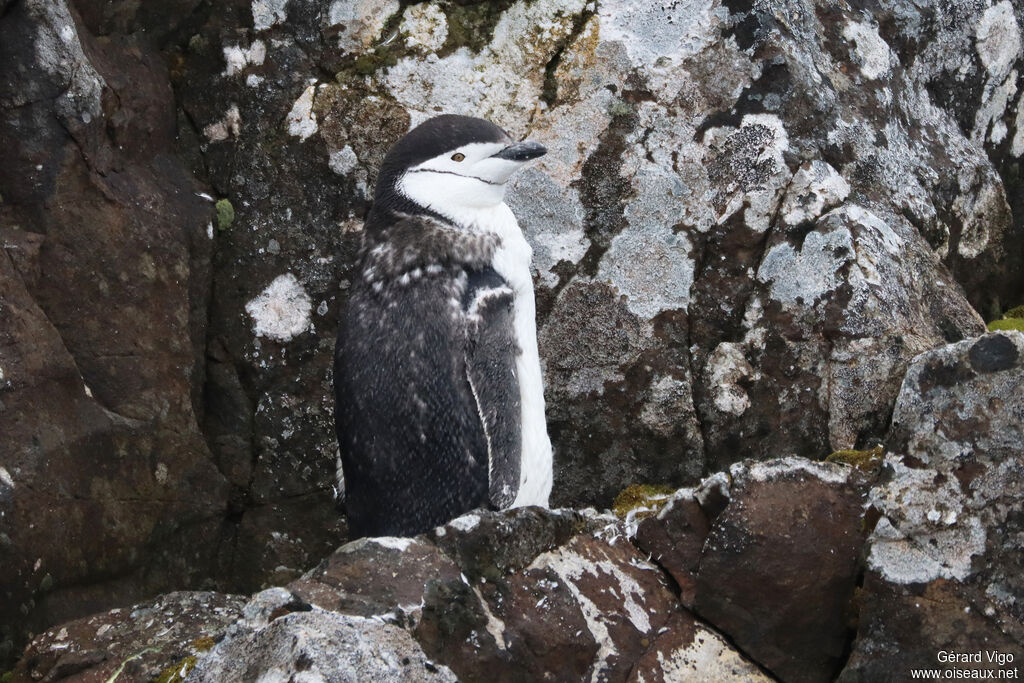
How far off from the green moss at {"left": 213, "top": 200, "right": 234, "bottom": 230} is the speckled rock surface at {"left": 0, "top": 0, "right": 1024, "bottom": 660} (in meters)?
0.01

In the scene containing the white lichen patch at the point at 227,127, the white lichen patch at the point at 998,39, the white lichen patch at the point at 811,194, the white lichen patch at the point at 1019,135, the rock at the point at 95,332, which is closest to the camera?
the rock at the point at 95,332

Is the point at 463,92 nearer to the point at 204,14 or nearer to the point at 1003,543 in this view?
the point at 204,14

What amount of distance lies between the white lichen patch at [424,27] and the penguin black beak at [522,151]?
973 mm

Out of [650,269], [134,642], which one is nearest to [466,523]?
[134,642]

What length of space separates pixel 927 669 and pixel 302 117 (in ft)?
A: 10.0

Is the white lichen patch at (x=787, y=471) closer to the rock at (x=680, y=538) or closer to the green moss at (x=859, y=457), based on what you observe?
the rock at (x=680, y=538)

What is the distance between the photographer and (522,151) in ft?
12.2

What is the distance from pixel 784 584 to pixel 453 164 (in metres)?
→ 1.78

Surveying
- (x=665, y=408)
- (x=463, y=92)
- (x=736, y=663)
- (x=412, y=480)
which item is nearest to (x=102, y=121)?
(x=463, y=92)

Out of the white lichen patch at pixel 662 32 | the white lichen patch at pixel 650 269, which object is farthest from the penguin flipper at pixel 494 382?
the white lichen patch at pixel 662 32

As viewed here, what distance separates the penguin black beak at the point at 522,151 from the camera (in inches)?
146

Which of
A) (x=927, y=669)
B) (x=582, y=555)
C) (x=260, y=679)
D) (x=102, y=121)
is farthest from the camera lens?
(x=102, y=121)

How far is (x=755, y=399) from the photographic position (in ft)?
13.3

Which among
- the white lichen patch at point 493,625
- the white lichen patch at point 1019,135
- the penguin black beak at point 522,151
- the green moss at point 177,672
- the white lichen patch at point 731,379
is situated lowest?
the green moss at point 177,672
